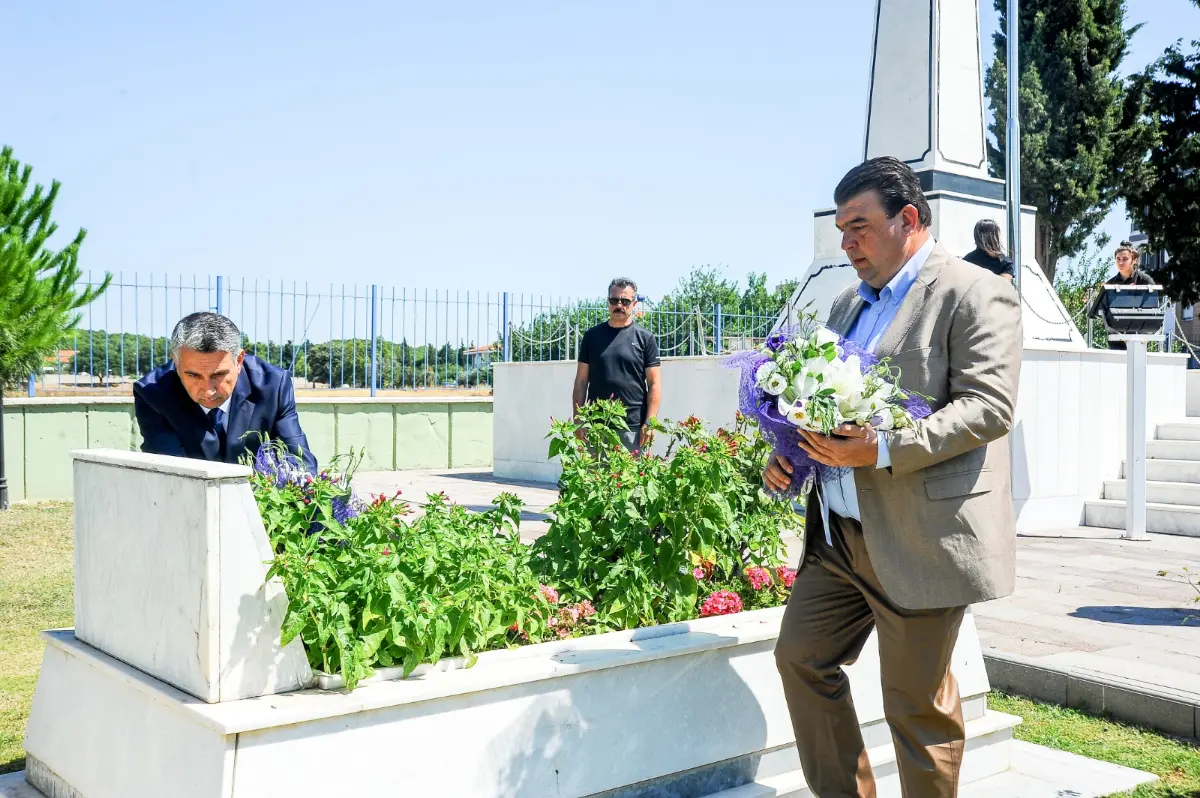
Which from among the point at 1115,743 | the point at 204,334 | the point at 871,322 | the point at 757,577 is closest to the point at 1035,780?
the point at 1115,743

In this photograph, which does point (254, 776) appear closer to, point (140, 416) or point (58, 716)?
point (58, 716)

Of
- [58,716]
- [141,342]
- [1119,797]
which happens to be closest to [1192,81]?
[141,342]

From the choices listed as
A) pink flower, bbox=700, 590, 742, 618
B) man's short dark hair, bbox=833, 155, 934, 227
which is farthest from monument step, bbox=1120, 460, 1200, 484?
man's short dark hair, bbox=833, 155, 934, 227

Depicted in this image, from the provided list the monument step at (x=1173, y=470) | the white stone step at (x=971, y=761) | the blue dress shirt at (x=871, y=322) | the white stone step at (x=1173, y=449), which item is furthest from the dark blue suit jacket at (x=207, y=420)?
the white stone step at (x=1173, y=449)

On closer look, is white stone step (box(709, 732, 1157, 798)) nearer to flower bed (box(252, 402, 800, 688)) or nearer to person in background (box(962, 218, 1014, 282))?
flower bed (box(252, 402, 800, 688))

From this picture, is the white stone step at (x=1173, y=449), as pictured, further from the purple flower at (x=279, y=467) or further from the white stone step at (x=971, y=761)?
the purple flower at (x=279, y=467)

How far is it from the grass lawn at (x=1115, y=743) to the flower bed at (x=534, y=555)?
124cm

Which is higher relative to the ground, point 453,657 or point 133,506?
point 133,506

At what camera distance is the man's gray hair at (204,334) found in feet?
10.4

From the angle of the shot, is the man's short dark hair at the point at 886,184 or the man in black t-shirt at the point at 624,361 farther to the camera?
the man in black t-shirt at the point at 624,361

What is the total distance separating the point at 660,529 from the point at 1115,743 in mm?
1930

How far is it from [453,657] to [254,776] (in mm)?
630

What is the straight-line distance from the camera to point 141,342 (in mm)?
12117

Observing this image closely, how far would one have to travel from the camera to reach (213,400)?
3279 millimetres
